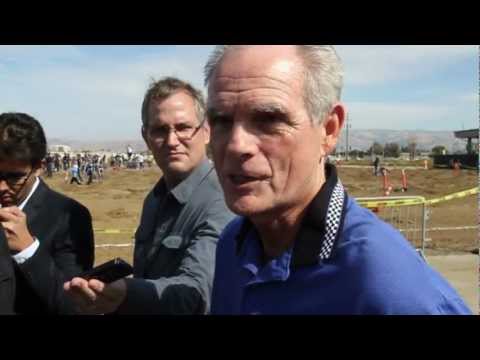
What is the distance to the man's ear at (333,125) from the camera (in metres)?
1.62

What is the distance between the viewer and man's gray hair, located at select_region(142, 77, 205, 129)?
2.84 meters

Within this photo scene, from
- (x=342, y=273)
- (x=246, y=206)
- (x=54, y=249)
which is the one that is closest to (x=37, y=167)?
(x=54, y=249)

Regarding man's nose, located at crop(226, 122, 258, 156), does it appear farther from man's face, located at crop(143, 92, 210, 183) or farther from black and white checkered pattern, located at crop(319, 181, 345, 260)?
man's face, located at crop(143, 92, 210, 183)

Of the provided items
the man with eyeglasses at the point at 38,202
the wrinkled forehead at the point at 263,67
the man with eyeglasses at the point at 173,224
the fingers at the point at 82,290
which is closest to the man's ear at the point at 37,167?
the man with eyeglasses at the point at 38,202

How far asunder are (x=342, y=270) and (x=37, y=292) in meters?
1.54

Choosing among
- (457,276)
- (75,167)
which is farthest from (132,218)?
(75,167)

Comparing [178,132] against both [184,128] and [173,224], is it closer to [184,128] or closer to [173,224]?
[184,128]

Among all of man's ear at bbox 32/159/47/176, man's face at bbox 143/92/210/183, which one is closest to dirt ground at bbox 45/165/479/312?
man's face at bbox 143/92/210/183

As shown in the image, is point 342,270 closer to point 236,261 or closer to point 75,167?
point 236,261

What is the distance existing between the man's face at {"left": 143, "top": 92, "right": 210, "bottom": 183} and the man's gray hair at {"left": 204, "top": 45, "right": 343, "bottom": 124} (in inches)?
49.5

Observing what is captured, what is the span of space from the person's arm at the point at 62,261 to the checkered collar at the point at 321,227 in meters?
1.23

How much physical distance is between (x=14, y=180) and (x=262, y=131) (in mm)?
1862

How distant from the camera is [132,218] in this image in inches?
779

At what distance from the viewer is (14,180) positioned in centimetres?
288
